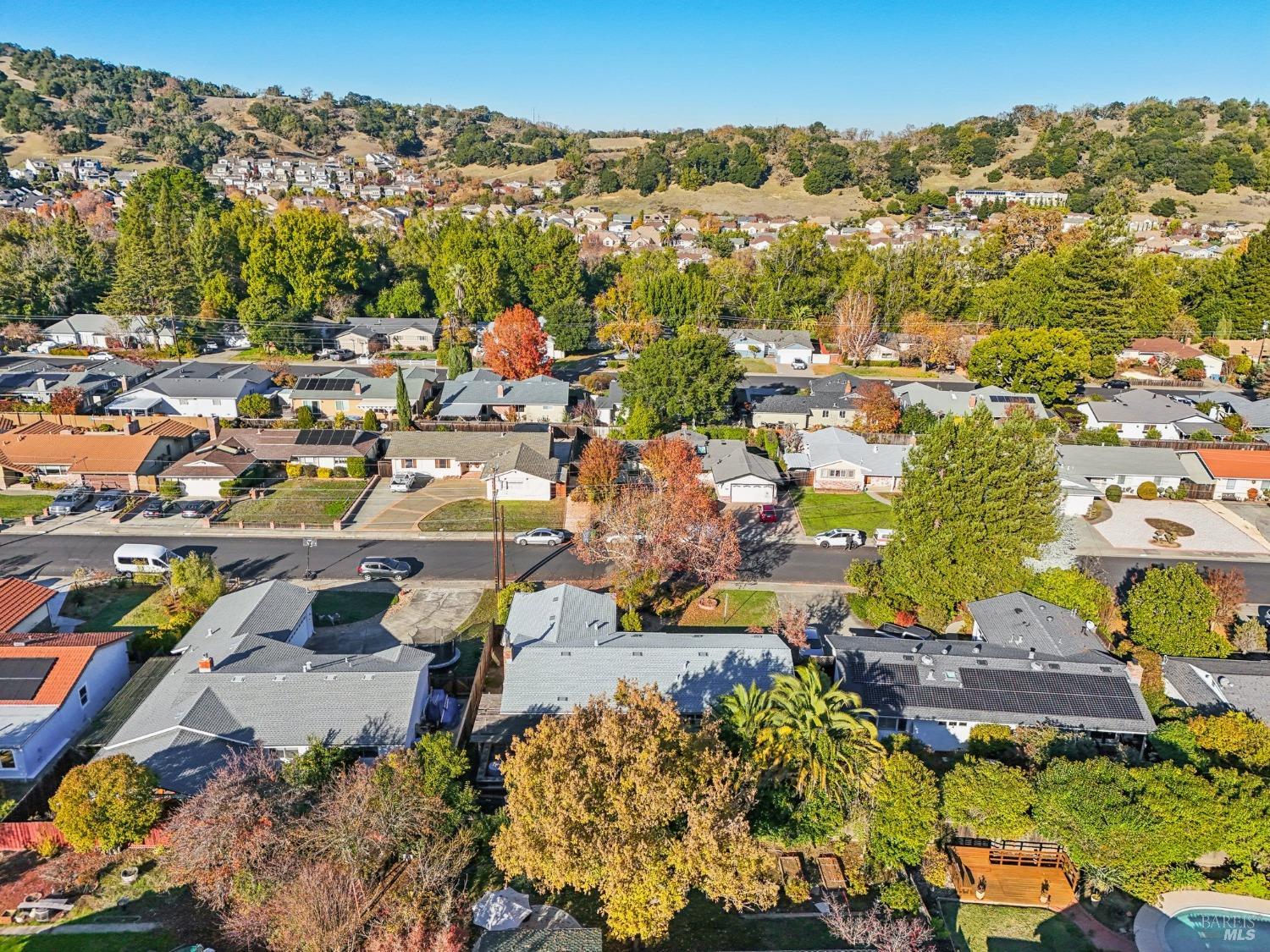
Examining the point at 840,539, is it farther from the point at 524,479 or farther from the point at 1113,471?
the point at 1113,471

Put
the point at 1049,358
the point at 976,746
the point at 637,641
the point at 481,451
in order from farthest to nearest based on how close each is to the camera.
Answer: the point at 1049,358 → the point at 481,451 → the point at 637,641 → the point at 976,746

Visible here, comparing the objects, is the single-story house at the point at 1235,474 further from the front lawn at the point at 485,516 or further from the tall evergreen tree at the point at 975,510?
the front lawn at the point at 485,516

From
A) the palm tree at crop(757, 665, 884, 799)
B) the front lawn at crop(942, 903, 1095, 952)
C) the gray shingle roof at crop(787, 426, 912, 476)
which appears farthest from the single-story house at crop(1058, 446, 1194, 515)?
the front lawn at crop(942, 903, 1095, 952)

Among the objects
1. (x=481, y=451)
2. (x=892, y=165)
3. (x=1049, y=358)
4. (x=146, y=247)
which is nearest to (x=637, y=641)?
(x=481, y=451)

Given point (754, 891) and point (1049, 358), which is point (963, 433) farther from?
point (1049, 358)

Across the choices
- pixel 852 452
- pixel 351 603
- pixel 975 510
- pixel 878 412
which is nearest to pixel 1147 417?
pixel 878 412

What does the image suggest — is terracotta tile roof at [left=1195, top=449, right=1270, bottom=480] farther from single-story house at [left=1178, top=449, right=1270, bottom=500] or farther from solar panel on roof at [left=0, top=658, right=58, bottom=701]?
solar panel on roof at [left=0, top=658, right=58, bottom=701]
